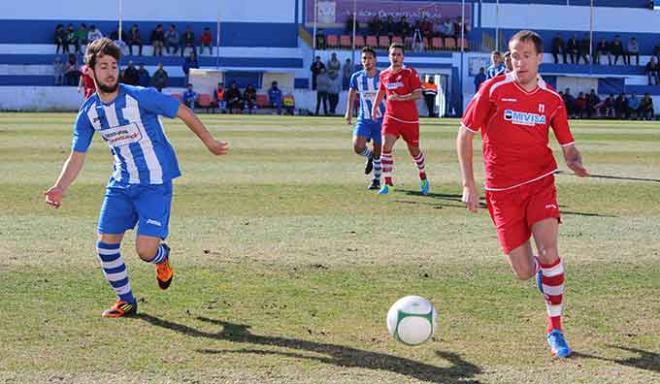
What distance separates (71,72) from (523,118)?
41.9 m

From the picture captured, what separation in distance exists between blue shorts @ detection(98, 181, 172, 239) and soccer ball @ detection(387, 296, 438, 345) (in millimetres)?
2006

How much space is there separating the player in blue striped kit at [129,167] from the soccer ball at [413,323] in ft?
6.06

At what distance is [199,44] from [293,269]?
45.6 m

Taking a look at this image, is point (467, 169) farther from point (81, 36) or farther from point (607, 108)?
point (81, 36)

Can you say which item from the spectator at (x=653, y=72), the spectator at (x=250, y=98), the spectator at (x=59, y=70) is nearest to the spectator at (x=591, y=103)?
the spectator at (x=653, y=72)

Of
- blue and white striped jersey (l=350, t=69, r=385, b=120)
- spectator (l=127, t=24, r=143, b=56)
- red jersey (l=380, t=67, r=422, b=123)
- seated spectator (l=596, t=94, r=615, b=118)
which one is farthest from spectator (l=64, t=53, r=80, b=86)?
red jersey (l=380, t=67, r=422, b=123)

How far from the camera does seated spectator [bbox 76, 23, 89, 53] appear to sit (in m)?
51.0

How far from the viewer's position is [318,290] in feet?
28.5

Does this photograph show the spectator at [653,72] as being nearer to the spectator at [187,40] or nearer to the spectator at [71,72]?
the spectator at [187,40]

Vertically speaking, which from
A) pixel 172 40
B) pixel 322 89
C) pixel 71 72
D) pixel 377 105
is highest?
pixel 172 40

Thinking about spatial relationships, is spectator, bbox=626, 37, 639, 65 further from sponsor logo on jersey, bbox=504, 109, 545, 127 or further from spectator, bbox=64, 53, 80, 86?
sponsor logo on jersey, bbox=504, 109, 545, 127

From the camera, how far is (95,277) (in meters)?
9.23

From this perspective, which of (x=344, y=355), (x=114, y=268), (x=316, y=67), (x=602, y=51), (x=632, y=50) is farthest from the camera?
(x=632, y=50)

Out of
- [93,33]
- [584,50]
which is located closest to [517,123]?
[93,33]
